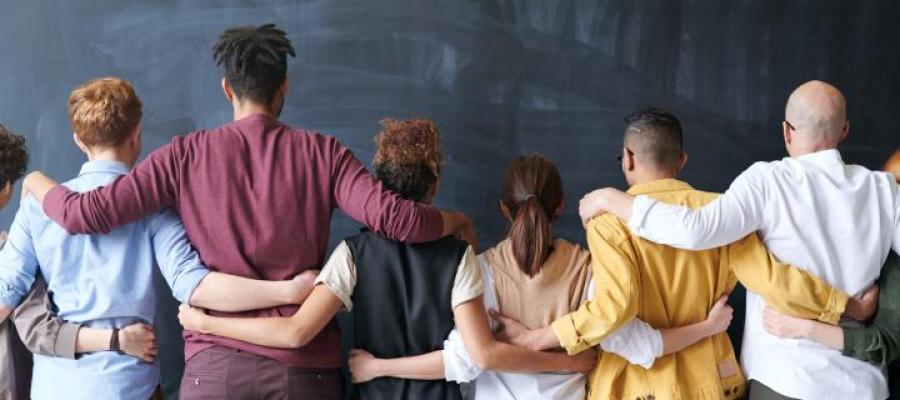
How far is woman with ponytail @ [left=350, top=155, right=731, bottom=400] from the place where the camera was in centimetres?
195

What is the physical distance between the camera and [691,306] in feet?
6.58

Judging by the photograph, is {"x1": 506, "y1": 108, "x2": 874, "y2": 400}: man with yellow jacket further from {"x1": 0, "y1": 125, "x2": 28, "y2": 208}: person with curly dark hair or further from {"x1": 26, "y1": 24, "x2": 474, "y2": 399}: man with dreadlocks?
{"x1": 0, "y1": 125, "x2": 28, "y2": 208}: person with curly dark hair

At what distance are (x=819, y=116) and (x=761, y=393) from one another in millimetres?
663

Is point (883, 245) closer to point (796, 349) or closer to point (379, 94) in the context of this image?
point (796, 349)

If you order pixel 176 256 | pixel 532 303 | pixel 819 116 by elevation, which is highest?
pixel 819 116

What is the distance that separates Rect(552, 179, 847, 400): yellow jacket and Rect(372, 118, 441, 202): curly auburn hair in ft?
1.36

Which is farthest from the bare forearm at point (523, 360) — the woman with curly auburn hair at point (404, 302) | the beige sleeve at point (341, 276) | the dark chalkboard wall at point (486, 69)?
the dark chalkboard wall at point (486, 69)

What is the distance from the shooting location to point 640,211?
1.91 metres

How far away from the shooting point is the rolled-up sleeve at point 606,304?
189 cm

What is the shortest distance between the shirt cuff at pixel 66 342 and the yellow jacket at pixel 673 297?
3.74ft

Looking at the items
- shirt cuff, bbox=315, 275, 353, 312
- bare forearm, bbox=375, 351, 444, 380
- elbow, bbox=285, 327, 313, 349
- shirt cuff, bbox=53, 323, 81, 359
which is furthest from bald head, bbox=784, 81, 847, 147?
shirt cuff, bbox=53, 323, 81, 359

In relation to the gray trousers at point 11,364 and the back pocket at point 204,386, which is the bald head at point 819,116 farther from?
the gray trousers at point 11,364

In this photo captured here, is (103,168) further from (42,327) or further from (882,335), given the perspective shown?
(882,335)

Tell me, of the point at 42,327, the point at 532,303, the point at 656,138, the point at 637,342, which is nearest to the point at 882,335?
the point at 637,342
